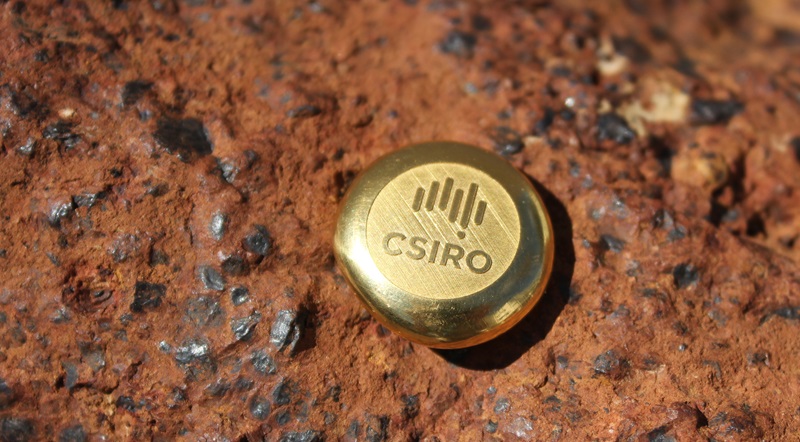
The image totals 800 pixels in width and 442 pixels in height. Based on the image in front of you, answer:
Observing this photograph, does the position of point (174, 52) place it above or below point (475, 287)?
above

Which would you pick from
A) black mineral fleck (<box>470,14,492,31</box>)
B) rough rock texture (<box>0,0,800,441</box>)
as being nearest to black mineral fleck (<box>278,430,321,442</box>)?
rough rock texture (<box>0,0,800,441</box>)

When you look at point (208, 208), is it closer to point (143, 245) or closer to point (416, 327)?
point (143, 245)

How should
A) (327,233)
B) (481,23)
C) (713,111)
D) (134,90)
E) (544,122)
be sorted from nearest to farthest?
(327,233) < (134,90) < (544,122) < (713,111) < (481,23)

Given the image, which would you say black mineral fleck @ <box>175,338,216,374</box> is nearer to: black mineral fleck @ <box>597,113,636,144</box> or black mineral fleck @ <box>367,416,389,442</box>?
black mineral fleck @ <box>367,416,389,442</box>

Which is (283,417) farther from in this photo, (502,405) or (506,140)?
(506,140)

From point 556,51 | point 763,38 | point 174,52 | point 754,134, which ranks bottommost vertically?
point 763,38

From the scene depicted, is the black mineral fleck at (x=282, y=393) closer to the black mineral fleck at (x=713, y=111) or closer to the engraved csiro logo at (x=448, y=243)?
the engraved csiro logo at (x=448, y=243)

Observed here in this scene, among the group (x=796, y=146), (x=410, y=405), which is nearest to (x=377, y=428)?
(x=410, y=405)

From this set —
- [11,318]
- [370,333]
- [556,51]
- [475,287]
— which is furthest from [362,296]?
[556,51]
